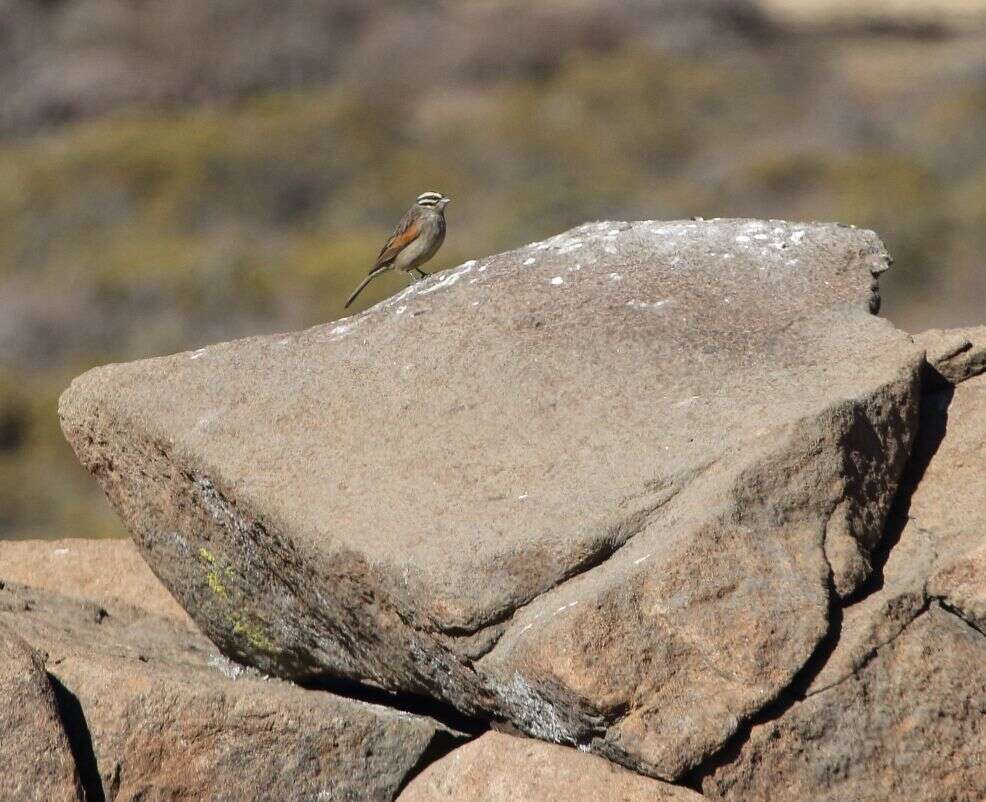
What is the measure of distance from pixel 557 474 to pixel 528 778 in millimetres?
950

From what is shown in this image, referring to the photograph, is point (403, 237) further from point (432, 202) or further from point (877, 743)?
point (877, 743)

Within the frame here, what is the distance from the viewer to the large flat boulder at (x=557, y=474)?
4.59 metres

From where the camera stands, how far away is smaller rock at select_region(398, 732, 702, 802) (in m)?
4.67

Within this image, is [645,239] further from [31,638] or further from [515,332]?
[31,638]

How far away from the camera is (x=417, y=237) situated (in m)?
9.30

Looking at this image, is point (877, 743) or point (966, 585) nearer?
point (877, 743)

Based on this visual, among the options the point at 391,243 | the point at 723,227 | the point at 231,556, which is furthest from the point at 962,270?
the point at 231,556

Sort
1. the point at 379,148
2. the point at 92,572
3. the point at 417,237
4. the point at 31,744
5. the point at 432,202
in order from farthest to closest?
1. the point at 379,148
2. the point at 432,202
3. the point at 417,237
4. the point at 92,572
5. the point at 31,744

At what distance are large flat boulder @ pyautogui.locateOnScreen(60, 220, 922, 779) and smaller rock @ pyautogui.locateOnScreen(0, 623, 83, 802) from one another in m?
0.88

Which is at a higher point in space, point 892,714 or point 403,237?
point 892,714

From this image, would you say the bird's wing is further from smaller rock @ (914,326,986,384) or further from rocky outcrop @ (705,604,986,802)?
rocky outcrop @ (705,604,986,802)

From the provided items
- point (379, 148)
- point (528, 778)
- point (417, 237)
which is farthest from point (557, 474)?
point (379, 148)

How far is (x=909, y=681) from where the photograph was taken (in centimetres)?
469

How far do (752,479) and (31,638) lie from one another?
253 centimetres
